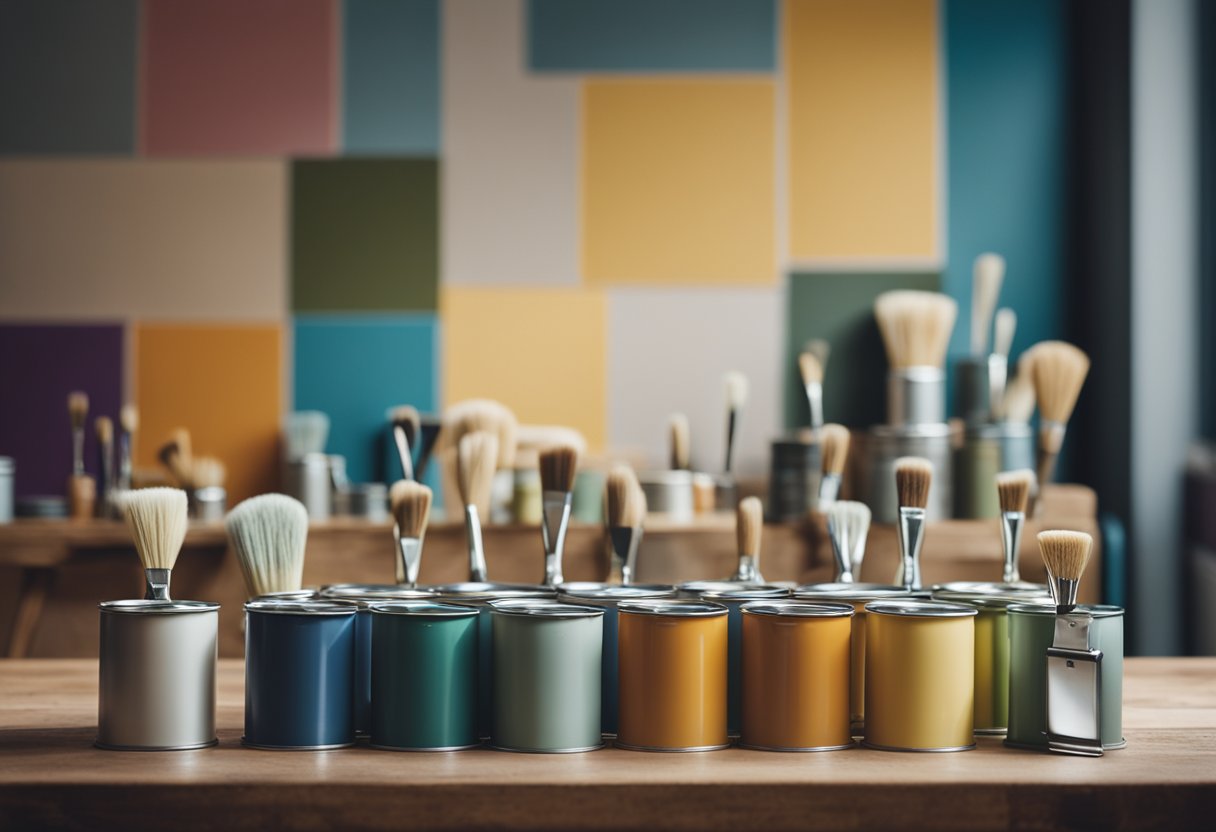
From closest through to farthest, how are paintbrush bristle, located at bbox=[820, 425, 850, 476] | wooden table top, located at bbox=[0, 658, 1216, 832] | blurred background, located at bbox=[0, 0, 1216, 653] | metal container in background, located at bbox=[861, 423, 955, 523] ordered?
1. wooden table top, located at bbox=[0, 658, 1216, 832]
2. paintbrush bristle, located at bbox=[820, 425, 850, 476]
3. metal container in background, located at bbox=[861, 423, 955, 523]
4. blurred background, located at bbox=[0, 0, 1216, 653]

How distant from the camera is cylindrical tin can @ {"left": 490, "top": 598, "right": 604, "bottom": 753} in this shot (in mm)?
822

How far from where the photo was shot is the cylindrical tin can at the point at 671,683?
0.83 m

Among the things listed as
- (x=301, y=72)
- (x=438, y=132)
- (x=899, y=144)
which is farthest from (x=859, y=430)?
(x=301, y=72)

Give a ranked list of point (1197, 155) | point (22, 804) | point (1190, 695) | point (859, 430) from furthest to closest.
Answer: point (859, 430), point (1197, 155), point (1190, 695), point (22, 804)

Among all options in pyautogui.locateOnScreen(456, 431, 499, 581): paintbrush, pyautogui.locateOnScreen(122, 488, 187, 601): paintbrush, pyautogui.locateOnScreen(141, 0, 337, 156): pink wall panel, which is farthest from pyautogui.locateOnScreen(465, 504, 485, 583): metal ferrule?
pyautogui.locateOnScreen(141, 0, 337, 156): pink wall panel

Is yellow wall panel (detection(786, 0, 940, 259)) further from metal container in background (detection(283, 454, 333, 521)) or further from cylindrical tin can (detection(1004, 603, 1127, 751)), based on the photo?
cylindrical tin can (detection(1004, 603, 1127, 751))

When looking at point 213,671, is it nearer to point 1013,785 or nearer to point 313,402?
point 1013,785

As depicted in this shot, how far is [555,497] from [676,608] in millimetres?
242

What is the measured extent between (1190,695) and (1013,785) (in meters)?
0.39

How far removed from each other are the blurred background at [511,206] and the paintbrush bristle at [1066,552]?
5.19 feet

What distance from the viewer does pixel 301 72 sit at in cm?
249

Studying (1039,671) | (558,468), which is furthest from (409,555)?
(1039,671)

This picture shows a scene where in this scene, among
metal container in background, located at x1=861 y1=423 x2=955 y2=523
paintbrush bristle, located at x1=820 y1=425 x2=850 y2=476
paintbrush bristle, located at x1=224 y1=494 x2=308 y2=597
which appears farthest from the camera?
metal container in background, located at x1=861 y1=423 x2=955 y2=523

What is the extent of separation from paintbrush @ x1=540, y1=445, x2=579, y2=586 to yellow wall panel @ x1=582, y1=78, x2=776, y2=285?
55.7 inches
